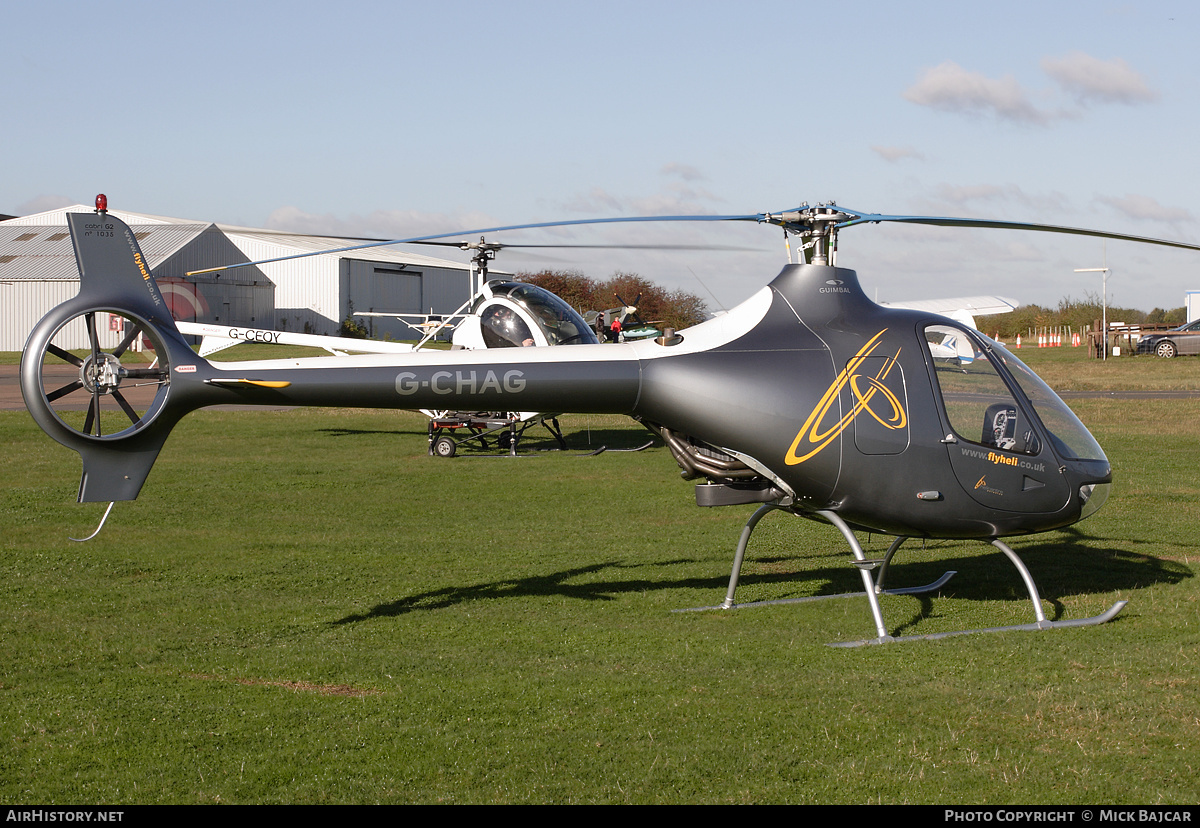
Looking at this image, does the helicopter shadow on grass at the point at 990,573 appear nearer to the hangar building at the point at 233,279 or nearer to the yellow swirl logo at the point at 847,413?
the yellow swirl logo at the point at 847,413

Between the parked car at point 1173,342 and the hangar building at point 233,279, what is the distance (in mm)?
38878

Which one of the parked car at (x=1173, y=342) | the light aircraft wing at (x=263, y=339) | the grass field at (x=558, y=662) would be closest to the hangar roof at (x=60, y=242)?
the light aircraft wing at (x=263, y=339)

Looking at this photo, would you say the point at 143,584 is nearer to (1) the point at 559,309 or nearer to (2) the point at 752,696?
(2) the point at 752,696

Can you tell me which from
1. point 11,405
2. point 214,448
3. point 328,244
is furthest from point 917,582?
point 328,244

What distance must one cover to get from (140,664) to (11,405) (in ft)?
79.7

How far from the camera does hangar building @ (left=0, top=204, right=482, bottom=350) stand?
2142 inches

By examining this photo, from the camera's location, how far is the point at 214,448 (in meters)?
20.3

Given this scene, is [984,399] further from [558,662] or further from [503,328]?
Result: [503,328]

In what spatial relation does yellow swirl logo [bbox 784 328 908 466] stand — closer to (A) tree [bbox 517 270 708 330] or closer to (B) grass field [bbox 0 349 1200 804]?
(B) grass field [bbox 0 349 1200 804]

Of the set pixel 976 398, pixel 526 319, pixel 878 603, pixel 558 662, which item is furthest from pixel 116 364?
pixel 526 319

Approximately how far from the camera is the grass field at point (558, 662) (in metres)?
5.37

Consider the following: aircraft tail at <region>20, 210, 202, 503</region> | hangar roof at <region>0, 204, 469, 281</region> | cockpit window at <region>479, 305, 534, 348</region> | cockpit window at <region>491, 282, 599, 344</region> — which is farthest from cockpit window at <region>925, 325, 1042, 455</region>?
hangar roof at <region>0, 204, 469, 281</region>

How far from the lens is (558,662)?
24.5ft

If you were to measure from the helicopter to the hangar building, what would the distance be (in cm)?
4434
